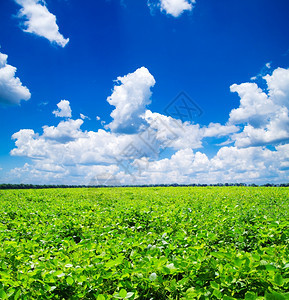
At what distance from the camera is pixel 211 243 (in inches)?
154

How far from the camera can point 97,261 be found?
98.8 inches

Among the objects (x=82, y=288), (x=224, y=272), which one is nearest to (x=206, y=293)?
(x=224, y=272)

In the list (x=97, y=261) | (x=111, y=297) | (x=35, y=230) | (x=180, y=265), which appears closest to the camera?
(x=111, y=297)

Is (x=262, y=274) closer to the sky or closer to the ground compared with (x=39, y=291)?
closer to the sky

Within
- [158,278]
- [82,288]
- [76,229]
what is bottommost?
[76,229]

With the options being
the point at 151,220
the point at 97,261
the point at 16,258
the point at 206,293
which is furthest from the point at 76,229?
the point at 206,293

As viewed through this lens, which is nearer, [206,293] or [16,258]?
[206,293]

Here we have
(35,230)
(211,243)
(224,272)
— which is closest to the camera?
(224,272)

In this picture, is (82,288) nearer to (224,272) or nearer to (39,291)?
(39,291)

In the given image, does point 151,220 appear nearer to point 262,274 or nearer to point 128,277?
point 128,277

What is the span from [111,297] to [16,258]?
180 cm

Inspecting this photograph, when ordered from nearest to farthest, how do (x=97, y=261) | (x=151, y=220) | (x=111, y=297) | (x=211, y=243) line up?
(x=111, y=297) < (x=97, y=261) < (x=211, y=243) < (x=151, y=220)

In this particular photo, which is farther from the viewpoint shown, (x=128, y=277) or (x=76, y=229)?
(x=76, y=229)

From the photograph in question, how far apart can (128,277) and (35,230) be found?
3.91 metres
